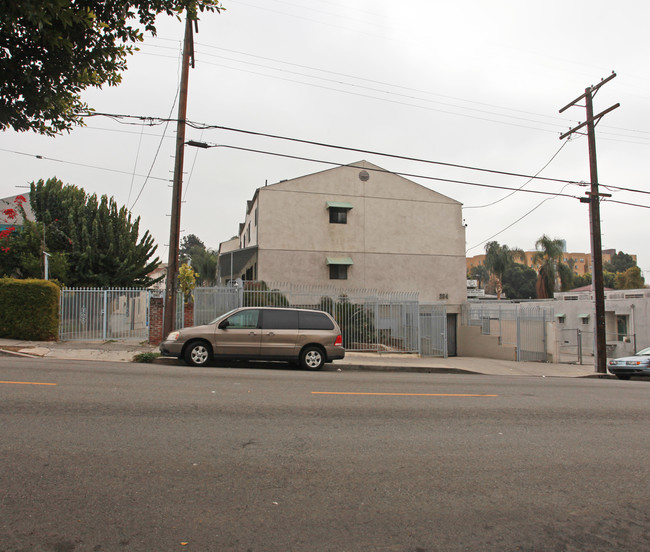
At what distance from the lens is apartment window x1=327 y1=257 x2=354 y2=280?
2830cm

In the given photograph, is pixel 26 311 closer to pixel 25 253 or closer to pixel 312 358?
pixel 312 358

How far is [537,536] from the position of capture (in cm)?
364

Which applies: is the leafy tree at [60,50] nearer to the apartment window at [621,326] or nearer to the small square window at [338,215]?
the small square window at [338,215]

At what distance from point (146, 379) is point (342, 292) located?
411 inches

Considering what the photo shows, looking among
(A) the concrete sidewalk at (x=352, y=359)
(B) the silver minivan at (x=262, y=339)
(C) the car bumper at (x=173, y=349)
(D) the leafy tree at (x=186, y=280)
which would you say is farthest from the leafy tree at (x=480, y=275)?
(C) the car bumper at (x=173, y=349)

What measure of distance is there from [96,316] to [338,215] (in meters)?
15.5

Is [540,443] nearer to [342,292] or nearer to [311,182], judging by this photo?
[342,292]

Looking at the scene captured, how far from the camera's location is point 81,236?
87.9 ft

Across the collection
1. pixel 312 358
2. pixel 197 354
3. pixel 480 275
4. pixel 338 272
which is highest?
pixel 480 275

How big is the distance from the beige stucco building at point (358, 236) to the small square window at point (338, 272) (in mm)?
58

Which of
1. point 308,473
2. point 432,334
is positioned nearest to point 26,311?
point 432,334

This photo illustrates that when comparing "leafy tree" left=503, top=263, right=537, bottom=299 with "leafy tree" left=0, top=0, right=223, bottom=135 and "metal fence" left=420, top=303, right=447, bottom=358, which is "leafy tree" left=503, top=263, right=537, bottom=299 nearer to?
"metal fence" left=420, top=303, right=447, bottom=358

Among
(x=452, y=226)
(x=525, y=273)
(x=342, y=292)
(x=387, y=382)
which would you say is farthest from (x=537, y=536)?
(x=525, y=273)

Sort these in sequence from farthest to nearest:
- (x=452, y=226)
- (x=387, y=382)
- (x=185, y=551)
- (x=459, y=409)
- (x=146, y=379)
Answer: (x=452, y=226)
(x=387, y=382)
(x=146, y=379)
(x=459, y=409)
(x=185, y=551)
